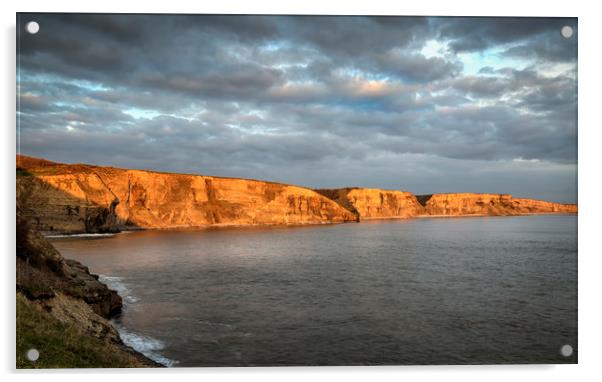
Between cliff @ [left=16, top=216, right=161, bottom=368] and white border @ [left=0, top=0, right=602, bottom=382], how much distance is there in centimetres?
24

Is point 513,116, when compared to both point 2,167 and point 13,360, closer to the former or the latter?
point 2,167

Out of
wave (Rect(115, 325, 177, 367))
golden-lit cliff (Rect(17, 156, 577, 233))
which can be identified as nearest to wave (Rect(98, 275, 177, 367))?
wave (Rect(115, 325, 177, 367))

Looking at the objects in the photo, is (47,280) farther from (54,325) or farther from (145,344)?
(145,344)

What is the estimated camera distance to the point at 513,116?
33.0ft

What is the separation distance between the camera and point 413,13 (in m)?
8.07

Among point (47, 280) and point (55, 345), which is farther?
point (47, 280)

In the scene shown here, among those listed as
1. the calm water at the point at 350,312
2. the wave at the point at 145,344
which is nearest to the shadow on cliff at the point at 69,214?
the calm water at the point at 350,312

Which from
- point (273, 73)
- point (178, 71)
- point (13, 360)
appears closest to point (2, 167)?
point (13, 360)

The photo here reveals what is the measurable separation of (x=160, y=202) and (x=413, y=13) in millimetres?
66173

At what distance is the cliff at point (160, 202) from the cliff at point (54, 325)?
30.4 meters

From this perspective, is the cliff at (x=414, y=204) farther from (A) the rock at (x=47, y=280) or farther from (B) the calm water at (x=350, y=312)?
(A) the rock at (x=47, y=280)

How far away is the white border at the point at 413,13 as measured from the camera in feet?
23.8

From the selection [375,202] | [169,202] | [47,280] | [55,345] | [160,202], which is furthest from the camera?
[375,202]

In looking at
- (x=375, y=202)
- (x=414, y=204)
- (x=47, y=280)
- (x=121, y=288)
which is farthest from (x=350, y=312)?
(x=414, y=204)
